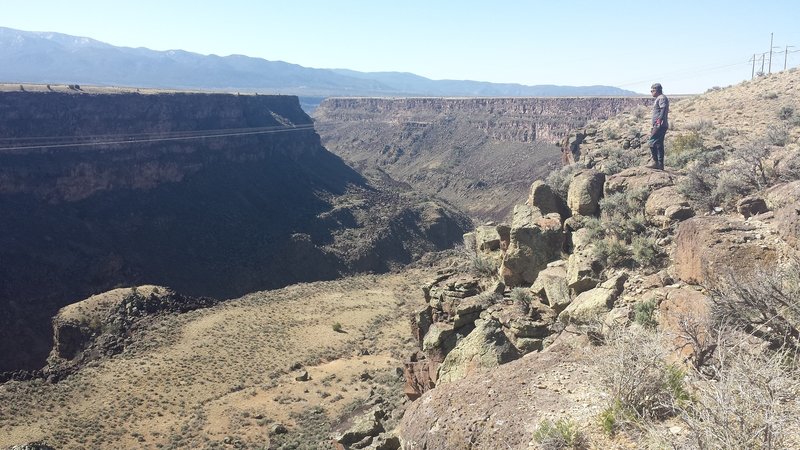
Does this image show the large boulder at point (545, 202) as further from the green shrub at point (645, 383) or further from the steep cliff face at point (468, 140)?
the steep cliff face at point (468, 140)

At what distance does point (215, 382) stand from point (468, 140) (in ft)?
271

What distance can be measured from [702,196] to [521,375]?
8425 millimetres

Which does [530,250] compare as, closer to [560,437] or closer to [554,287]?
[554,287]

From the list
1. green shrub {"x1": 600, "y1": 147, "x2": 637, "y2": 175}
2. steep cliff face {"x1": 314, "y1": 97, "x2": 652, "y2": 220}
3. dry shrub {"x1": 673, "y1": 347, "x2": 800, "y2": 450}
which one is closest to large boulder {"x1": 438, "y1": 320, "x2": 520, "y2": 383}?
dry shrub {"x1": 673, "y1": 347, "x2": 800, "y2": 450}

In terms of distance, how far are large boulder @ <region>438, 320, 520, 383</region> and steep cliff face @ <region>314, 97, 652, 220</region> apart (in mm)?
53266

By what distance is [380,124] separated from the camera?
123 m

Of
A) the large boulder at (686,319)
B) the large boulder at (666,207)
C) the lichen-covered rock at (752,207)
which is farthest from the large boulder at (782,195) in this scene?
the large boulder at (686,319)

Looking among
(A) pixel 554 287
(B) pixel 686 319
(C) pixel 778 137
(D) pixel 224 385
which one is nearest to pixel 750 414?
(B) pixel 686 319

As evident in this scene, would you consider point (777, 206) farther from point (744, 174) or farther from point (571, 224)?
point (571, 224)

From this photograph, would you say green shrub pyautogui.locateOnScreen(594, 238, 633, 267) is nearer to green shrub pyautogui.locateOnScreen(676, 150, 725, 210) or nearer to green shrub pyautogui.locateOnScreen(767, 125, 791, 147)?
green shrub pyautogui.locateOnScreen(676, 150, 725, 210)

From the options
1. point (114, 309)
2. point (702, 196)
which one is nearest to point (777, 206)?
point (702, 196)

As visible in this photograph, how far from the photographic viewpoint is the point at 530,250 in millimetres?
15789

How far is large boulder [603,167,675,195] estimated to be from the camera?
14.5 metres

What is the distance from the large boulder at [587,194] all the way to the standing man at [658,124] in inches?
90.0
